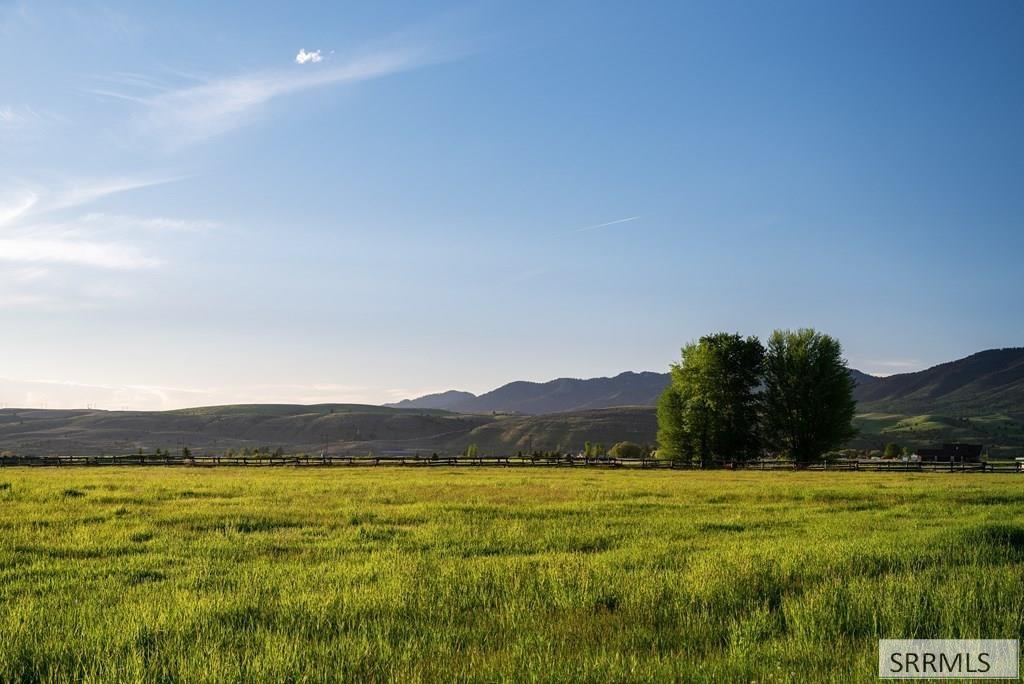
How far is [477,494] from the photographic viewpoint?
33906mm

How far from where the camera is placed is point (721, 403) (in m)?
79.1

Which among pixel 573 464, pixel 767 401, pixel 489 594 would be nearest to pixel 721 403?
pixel 767 401

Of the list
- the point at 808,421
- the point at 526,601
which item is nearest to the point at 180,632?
the point at 526,601

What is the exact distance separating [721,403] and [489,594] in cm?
7030

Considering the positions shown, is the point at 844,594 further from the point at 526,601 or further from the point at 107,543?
the point at 107,543

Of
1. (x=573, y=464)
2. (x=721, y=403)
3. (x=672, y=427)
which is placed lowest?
(x=573, y=464)

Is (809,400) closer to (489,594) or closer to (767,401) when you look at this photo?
(767,401)

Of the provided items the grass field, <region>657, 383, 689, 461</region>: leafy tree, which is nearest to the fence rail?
<region>657, 383, 689, 461</region>: leafy tree

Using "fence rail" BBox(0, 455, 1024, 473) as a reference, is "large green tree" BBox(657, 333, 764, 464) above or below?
above

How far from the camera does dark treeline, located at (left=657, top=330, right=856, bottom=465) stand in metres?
76.9

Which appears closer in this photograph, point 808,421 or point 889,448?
point 808,421

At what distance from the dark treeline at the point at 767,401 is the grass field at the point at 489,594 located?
179 feet

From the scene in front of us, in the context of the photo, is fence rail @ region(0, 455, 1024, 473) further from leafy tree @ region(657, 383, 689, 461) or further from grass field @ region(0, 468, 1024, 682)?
grass field @ region(0, 468, 1024, 682)

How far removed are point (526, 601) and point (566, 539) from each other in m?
7.71
